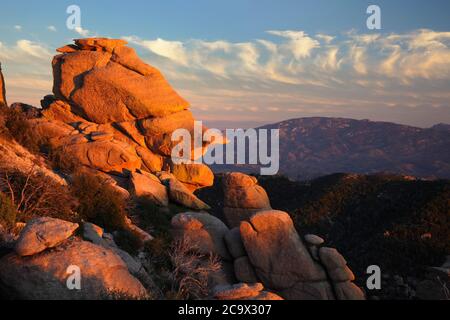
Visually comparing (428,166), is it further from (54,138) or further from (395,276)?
(54,138)

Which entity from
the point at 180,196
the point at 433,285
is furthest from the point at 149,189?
the point at 433,285

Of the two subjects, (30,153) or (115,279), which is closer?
(115,279)

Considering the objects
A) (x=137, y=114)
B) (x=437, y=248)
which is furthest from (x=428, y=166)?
(x=137, y=114)

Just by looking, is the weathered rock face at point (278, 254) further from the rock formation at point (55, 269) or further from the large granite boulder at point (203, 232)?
the rock formation at point (55, 269)

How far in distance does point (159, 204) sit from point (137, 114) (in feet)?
28.2

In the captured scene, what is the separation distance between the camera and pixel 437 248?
35.5m

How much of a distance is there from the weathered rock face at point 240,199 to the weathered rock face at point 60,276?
19.9 meters

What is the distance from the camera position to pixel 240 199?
3083 cm

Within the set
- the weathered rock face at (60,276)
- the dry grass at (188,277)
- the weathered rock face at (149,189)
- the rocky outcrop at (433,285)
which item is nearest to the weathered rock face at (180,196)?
the weathered rock face at (149,189)

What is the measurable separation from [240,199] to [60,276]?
69.4 ft

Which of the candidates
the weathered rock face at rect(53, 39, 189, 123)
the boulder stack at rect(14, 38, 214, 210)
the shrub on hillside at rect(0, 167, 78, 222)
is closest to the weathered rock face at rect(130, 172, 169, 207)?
the boulder stack at rect(14, 38, 214, 210)

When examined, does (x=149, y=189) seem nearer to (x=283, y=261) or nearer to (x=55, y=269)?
(x=283, y=261)

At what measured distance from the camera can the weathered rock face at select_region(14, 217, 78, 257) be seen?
10.5 metres
